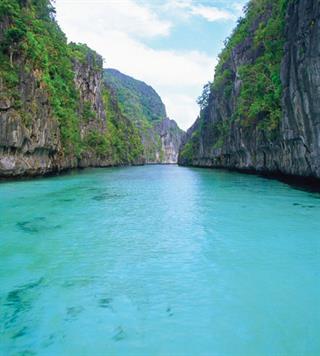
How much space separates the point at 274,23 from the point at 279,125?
248 inches

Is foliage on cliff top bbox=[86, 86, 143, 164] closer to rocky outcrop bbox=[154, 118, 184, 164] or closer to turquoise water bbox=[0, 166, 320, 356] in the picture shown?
turquoise water bbox=[0, 166, 320, 356]

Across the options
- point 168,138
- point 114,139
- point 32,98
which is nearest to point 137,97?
point 168,138

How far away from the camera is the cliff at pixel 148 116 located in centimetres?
11006

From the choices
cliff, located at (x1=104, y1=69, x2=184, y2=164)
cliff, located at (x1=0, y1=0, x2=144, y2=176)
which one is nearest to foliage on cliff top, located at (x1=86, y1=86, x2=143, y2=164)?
cliff, located at (x1=0, y1=0, x2=144, y2=176)

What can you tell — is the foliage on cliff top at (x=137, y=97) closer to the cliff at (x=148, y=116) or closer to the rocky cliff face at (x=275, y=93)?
the cliff at (x=148, y=116)

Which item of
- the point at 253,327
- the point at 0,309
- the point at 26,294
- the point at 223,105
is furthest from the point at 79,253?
the point at 223,105

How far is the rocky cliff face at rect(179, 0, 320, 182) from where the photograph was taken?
12688mm

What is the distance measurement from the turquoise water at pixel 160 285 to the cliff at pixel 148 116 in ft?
313

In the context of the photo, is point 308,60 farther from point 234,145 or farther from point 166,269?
point 234,145

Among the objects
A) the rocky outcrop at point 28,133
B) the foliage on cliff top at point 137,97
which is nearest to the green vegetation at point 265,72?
the rocky outcrop at point 28,133

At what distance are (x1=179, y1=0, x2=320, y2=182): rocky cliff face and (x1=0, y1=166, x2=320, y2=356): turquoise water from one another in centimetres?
588

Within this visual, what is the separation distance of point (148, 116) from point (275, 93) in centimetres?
11637

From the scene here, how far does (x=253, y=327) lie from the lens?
11.8ft

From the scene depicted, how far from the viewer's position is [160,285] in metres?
4.65
